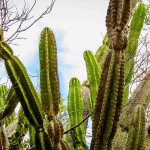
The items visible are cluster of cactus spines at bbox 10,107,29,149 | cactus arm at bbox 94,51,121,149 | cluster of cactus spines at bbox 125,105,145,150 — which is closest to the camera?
cactus arm at bbox 94,51,121,149

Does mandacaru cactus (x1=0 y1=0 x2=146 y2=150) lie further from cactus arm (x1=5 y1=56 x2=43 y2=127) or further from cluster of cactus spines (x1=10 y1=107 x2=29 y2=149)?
cluster of cactus spines (x1=10 y1=107 x2=29 y2=149)

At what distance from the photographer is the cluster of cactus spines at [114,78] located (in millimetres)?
3121

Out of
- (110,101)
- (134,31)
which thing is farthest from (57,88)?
(134,31)

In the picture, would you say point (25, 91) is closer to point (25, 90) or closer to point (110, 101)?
point (25, 90)

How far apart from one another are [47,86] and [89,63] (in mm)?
1609

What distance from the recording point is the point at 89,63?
191 inches

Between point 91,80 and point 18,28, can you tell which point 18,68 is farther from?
point 18,28

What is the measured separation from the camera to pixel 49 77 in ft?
11.0

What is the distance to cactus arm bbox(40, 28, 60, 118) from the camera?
333 centimetres

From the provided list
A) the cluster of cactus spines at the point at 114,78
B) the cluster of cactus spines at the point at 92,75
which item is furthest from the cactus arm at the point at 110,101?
the cluster of cactus spines at the point at 92,75

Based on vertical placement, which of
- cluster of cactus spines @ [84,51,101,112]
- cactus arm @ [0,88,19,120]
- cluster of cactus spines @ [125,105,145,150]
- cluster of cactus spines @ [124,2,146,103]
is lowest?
cluster of cactus spines @ [125,105,145,150]

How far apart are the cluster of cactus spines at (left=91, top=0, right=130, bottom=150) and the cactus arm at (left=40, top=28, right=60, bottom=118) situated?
0.43 m

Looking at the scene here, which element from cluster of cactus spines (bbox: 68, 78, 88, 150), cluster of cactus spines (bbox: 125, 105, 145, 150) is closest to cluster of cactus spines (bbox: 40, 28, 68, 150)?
cluster of cactus spines (bbox: 125, 105, 145, 150)

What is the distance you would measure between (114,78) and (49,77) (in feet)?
1.95
